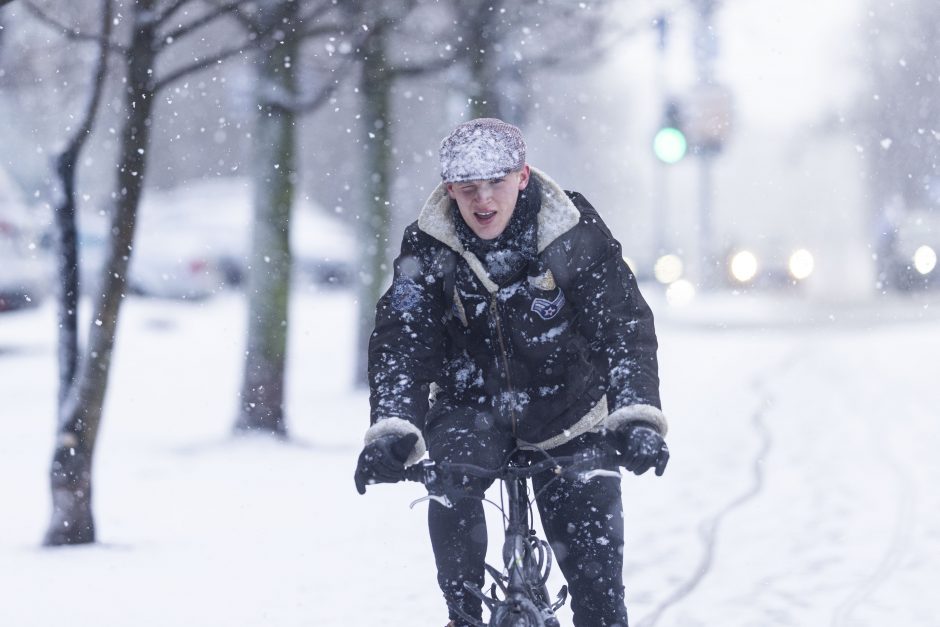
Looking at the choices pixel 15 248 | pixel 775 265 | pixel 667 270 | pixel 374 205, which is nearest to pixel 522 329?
pixel 374 205

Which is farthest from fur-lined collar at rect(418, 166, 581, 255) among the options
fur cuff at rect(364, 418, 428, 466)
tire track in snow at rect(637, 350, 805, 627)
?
tire track in snow at rect(637, 350, 805, 627)

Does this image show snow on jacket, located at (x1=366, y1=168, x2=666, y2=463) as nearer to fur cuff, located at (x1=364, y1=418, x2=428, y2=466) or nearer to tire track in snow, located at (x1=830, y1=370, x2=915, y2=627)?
fur cuff, located at (x1=364, y1=418, x2=428, y2=466)

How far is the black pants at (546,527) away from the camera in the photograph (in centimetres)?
333

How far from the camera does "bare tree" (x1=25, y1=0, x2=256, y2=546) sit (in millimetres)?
6656

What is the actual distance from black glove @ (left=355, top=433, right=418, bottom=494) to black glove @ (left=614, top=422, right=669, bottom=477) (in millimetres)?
538

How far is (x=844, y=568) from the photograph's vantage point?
6.16m

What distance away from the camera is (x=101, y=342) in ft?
21.8

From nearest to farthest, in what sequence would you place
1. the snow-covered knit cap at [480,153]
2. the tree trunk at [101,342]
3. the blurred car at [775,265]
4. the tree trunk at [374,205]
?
the snow-covered knit cap at [480,153] < the tree trunk at [101,342] < the tree trunk at [374,205] < the blurred car at [775,265]

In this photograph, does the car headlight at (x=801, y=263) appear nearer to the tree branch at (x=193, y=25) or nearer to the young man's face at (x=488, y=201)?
the tree branch at (x=193, y=25)

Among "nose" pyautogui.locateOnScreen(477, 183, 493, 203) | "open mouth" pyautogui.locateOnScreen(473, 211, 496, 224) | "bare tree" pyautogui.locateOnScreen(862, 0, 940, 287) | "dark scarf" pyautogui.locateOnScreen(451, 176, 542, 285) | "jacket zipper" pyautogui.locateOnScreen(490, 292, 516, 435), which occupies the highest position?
"bare tree" pyautogui.locateOnScreen(862, 0, 940, 287)

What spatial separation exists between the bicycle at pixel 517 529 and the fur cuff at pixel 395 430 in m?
0.12

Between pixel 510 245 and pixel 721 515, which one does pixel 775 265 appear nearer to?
pixel 721 515

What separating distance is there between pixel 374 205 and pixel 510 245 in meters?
9.70

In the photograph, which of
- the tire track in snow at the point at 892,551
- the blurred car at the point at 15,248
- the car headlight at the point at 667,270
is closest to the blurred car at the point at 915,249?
the car headlight at the point at 667,270
